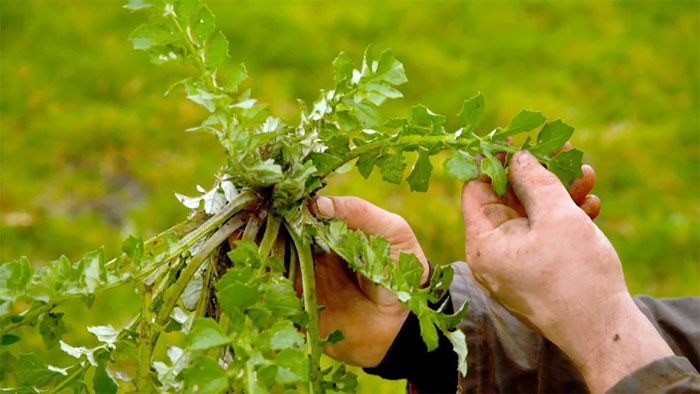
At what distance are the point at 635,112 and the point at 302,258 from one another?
368cm

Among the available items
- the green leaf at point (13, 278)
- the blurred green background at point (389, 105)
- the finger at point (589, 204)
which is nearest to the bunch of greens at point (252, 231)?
the green leaf at point (13, 278)

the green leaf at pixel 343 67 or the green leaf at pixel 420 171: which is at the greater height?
the green leaf at pixel 343 67

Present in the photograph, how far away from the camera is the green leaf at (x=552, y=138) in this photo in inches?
58.5

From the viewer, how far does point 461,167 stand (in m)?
1.47

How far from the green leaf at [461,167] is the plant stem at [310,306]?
27cm

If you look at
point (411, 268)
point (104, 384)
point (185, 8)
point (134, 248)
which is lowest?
point (104, 384)

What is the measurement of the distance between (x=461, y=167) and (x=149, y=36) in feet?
1.80

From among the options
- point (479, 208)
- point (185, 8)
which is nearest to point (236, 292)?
point (185, 8)

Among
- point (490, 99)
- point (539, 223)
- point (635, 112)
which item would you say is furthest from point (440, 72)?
point (539, 223)

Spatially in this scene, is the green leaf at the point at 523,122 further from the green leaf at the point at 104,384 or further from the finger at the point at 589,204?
the green leaf at the point at 104,384

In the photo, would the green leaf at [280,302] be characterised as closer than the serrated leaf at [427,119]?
Yes

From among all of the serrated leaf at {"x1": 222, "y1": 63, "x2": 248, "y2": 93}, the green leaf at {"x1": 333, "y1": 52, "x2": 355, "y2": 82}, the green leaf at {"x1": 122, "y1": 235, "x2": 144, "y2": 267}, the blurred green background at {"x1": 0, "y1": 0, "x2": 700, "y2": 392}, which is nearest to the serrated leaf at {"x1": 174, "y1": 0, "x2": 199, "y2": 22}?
the serrated leaf at {"x1": 222, "y1": 63, "x2": 248, "y2": 93}

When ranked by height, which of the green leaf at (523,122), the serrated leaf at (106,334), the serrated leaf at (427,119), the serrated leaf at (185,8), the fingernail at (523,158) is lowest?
the serrated leaf at (106,334)

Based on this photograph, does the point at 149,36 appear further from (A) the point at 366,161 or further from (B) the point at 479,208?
(B) the point at 479,208
